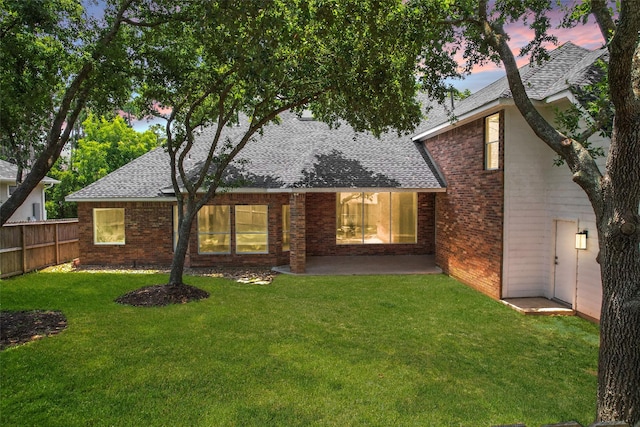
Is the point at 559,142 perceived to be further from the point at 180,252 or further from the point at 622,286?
the point at 180,252

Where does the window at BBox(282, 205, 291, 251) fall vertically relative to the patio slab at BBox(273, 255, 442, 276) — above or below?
above

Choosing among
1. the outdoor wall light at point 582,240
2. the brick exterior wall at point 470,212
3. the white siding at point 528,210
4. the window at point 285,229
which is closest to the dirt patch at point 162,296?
the window at point 285,229

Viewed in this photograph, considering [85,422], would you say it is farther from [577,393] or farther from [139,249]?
[139,249]

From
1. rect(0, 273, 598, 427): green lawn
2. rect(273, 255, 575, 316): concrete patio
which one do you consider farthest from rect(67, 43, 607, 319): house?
rect(0, 273, 598, 427): green lawn

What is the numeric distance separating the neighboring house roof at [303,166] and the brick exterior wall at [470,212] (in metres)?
1.00

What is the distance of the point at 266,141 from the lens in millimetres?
17375

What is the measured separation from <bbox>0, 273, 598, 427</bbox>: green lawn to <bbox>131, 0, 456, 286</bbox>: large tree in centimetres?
320

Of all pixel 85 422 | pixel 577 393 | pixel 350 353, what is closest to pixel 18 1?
pixel 85 422

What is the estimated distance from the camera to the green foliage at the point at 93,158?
26.5 metres

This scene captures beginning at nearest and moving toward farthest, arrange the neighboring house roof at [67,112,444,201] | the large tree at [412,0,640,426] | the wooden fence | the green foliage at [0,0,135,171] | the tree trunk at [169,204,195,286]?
the large tree at [412,0,640,426] < the green foliage at [0,0,135,171] < the tree trunk at [169,204,195,286] < the wooden fence < the neighboring house roof at [67,112,444,201]

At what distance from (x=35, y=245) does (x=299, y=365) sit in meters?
12.0

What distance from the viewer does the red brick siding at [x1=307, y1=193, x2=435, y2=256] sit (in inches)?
640

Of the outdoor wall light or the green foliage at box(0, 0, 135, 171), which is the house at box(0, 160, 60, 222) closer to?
the green foliage at box(0, 0, 135, 171)

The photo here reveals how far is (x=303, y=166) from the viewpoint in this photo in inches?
574
